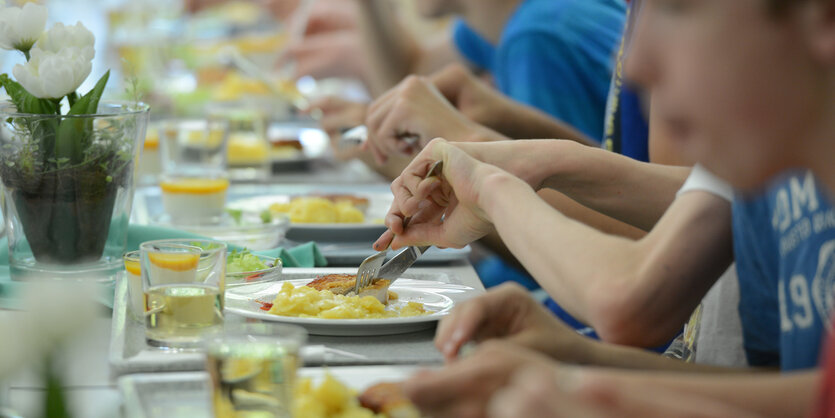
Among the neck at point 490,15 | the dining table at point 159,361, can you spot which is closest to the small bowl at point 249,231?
the dining table at point 159,361

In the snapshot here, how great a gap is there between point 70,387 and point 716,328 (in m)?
0.87

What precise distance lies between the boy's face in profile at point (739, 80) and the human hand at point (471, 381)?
0.21 meters

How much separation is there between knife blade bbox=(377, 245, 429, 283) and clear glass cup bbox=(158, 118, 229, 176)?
50.0 inches

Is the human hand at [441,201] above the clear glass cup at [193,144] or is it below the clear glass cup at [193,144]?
above

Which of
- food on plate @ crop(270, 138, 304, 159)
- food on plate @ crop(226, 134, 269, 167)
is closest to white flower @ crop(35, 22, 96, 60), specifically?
food on plate @ crop(226, 134, 269, 167)

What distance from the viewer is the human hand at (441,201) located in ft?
3.66

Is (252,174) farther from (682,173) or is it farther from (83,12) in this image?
(83,12)

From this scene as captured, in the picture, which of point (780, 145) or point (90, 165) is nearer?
point (780, 145)

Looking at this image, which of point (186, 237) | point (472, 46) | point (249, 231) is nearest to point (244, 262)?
point (186, 237)

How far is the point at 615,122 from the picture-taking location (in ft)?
5.89

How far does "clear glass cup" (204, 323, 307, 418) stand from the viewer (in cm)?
78

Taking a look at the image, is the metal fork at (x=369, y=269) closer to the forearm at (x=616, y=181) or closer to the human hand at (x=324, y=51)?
the forearm at (x=616, y=181)

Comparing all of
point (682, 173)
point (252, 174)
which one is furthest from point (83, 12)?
point (682, 173)

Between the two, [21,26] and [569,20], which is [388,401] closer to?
[21,26]
